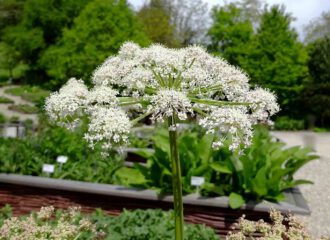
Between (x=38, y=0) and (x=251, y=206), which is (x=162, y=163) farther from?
(x=38, y=0)

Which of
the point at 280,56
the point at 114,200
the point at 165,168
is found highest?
the point at 280,56

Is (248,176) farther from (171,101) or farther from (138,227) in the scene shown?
(171,101)

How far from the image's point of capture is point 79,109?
162 cm

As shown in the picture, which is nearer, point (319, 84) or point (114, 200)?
point (114, 200)

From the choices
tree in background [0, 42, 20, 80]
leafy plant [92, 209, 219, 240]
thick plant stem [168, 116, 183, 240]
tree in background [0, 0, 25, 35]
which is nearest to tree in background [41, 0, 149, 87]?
leafy plant [92, 209, 219, 240]

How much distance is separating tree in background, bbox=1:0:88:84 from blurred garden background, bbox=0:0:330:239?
7 centimetres

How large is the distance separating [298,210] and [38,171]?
9.32 ft

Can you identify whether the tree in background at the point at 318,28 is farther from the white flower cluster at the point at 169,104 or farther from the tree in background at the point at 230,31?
the white flower cluster at the point at 169,104

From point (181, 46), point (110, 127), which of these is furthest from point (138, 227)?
point (181, 46)

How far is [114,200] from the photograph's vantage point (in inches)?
164

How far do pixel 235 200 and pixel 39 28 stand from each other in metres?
31.3

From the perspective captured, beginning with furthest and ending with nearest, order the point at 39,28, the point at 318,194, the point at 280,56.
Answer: the point at 39,28
the point at 280,56
the point at 318,194

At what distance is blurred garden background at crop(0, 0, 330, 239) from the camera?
4.18 metres

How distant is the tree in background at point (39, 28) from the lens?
102 ft
